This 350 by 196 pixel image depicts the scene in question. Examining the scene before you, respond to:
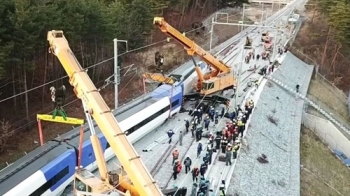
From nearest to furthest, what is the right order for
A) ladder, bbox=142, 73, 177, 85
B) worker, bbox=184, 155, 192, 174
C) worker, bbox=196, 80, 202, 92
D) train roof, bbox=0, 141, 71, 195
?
train roof, bbox=0, 141, 71, 195 < worker, bbox=184, 155, 192, 174 < ladder, bbox=142, 73, 177, 85 < worker, bbox=196, 80, 202, 92

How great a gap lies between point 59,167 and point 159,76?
44.3ft

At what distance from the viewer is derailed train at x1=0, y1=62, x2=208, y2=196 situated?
1822cm

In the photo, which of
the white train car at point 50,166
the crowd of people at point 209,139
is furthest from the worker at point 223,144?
the white train car at point 50,166

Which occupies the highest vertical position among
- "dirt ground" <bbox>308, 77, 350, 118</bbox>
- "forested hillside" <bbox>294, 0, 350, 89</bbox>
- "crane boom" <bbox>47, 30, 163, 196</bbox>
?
"crane boom" <bbox>47, 30, 163, 196</bbox>

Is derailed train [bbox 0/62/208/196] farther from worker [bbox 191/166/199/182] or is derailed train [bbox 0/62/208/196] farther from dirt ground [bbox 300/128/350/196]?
dirt ground [bbox 300/128/350/196]

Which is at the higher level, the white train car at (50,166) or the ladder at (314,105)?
the white train car at (50,166)

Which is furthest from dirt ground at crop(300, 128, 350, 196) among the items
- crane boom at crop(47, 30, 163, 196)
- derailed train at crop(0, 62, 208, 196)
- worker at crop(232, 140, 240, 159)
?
crane boom at crop(47, 30, 163, 196)

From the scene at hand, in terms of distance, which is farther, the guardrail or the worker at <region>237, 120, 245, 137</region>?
the guardrail

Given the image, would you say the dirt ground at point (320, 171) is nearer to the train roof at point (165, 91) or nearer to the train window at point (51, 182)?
the train roof at point (165, 91)

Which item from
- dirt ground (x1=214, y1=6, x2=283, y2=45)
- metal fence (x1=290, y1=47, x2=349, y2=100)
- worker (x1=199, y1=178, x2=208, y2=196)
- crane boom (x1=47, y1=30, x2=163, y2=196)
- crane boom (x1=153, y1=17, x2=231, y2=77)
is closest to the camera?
crane boom (x1=47, y1=30, x2=163, y2=196)

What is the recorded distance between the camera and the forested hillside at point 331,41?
57.1 meters

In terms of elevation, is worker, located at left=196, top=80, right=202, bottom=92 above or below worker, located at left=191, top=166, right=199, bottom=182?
above

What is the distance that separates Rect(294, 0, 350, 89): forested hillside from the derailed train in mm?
34654

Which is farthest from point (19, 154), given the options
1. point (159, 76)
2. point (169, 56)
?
point (169, 56)
